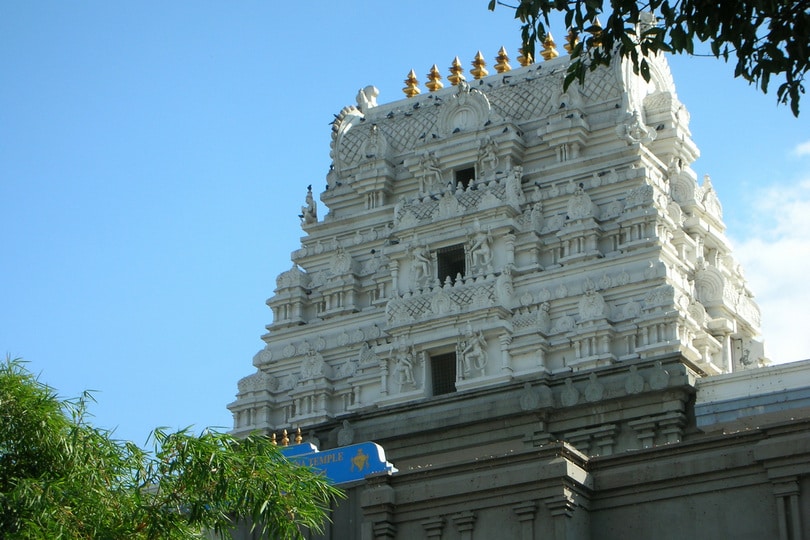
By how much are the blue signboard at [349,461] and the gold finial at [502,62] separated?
18914 mm

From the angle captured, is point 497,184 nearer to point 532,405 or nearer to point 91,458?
point 532,405

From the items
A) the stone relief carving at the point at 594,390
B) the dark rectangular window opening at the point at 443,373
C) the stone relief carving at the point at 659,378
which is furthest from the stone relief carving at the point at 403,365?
the stone relief carving at the point at 659,378

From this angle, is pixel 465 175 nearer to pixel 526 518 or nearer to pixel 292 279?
pixel 292 279

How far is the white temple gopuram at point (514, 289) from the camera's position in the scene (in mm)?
38938

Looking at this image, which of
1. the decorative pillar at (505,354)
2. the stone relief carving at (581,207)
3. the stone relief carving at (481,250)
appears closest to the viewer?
the decorative pillar at (505,354)

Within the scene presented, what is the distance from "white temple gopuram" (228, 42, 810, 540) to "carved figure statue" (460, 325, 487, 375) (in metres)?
0.05

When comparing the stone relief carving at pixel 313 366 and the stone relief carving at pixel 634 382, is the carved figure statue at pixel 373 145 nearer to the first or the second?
the stone relief carving at pixel 313 366

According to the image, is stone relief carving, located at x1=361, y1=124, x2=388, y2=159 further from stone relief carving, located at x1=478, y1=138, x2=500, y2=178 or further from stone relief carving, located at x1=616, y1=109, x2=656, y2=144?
stone relief carving, located at x1=616, y1=109, x2=656, y2=144

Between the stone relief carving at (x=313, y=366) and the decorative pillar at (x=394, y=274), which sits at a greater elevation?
the decorative pillar at (x=394, y=274)

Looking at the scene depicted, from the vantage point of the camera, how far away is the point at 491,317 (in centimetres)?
4169

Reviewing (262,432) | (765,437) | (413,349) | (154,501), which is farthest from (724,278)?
(154,501)

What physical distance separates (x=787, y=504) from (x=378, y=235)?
22.8m

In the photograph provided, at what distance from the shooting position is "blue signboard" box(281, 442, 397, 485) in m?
31.7

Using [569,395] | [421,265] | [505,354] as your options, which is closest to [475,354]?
[505,354]
